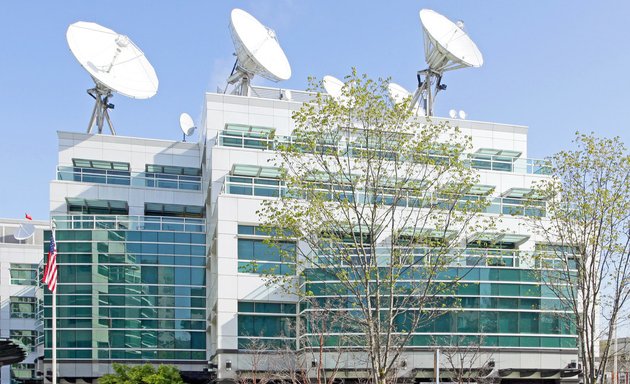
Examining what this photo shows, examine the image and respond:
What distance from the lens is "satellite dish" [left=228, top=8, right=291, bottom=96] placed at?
54.4 meters

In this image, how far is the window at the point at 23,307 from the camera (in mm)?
83375

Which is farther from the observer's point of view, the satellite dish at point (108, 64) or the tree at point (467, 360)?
the satellite dish at point (108, 64)

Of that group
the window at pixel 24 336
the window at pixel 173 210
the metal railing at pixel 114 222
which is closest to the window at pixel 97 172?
the window at pixel 173 210

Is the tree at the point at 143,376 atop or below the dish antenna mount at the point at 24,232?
below

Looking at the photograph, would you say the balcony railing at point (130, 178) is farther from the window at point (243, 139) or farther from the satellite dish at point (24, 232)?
the satellite dish at point (24, 232)

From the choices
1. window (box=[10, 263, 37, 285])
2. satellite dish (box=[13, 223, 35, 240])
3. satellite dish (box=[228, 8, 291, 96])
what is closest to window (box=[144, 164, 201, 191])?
satellite dish (box=[228, 8, 291, 96])

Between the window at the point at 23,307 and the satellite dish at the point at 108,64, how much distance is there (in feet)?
105

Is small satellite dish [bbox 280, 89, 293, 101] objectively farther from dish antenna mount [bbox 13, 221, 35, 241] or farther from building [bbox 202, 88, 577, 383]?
dish antenna mount [bbox 13, 221, 35, 241]

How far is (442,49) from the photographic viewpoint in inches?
2188

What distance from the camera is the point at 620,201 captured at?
26656 millimetres

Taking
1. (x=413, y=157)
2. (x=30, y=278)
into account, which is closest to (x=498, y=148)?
(x=413, y=157)

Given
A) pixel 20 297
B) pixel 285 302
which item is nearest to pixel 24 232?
pixel 20 297

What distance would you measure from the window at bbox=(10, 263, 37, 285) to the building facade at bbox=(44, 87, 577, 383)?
29.8 metres

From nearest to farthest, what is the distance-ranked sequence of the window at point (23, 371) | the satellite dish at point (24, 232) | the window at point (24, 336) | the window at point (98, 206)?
the window at point (98, 206) < the satellite dish at point (24, 232) < the window at point (23, 371) < the window at point (24, 336)
